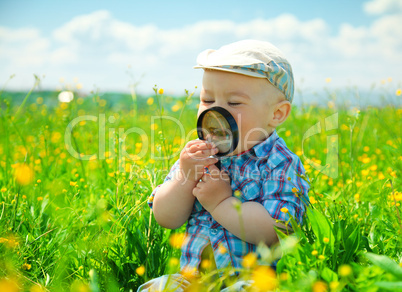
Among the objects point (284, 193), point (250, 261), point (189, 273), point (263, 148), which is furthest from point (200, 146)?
point (250, 261)

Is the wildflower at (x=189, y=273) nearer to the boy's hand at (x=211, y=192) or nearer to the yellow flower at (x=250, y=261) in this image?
the boy's hand at (x=211, y=192)

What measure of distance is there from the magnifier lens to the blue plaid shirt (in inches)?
4.7

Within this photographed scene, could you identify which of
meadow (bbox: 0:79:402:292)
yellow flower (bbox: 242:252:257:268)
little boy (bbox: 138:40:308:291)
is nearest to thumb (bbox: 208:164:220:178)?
little boy (bbox: 138:40:308:291)

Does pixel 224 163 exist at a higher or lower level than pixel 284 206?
higher

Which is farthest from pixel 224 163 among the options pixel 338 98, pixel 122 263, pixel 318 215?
pixel 338 98

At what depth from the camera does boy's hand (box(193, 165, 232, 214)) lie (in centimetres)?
153

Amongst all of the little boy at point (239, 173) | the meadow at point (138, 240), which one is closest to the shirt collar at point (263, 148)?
the little boy at point (239, 173)

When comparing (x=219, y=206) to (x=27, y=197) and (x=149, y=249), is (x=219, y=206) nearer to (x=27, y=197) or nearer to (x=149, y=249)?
(x=149, y=249)

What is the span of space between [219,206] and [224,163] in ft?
0.79

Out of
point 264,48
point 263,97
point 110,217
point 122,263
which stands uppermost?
point 264,48

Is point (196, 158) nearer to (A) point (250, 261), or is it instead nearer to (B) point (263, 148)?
(B) point (263, 148)

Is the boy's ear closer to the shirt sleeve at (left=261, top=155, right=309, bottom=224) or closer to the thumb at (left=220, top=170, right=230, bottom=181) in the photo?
the shirt sleeve at (left=261, top=155, right=309, bottom=224)

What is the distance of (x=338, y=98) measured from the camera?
334 cm

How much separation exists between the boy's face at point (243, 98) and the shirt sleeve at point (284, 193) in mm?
175
